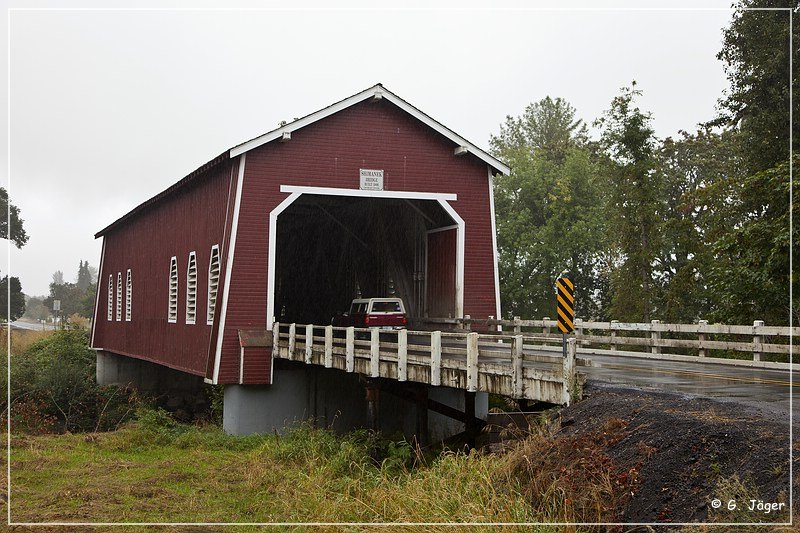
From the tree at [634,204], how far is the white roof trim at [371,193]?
15338 mm

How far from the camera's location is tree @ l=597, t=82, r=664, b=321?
3578cm

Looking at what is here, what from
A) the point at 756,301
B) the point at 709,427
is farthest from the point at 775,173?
the point at 709,427

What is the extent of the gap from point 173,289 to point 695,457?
21.6 metres

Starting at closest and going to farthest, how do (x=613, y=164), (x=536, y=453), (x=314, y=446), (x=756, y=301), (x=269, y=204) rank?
(x=536, y=453) < (x=314, y=446) < (x=269, y=204) < (x=756, y=301) < (x=613, y=164)

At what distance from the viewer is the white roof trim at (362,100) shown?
21.1m

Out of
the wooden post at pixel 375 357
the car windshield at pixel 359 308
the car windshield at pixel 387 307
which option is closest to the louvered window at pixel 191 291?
the car windshield at pixel 359 308

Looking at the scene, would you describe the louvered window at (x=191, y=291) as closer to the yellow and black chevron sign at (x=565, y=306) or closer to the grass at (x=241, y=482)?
the grass at (x=241, y=482)

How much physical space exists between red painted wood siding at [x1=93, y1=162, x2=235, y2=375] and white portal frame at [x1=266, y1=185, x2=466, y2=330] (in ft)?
4.46

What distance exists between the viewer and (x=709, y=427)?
31.4ft

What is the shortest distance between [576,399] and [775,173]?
16.4 m

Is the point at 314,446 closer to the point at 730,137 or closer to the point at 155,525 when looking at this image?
the point at 155,525

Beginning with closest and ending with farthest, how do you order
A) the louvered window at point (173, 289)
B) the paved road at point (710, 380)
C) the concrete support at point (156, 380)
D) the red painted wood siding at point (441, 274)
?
the paved road at point (710, 380)
the red painted wood siding at point (441, 274)
the louvered window at point (173, 289)
the concrete support at point (156, 380)

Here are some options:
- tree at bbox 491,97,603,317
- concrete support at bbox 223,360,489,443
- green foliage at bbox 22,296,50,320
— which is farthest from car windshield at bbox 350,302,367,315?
green foliage at bbox 22,296,50,320

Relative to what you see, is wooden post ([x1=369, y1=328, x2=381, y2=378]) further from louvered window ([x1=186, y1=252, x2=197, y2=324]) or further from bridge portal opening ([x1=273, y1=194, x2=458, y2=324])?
louvered window ([x1=186, y1=252, x2=197, y2=324])
